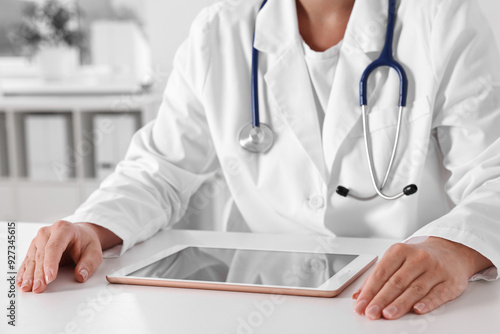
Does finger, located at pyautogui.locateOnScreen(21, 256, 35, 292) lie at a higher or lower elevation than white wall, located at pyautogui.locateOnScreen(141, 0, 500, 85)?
lower

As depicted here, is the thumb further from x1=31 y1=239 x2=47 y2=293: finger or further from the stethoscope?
the stethoscope

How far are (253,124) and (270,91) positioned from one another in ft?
0.26

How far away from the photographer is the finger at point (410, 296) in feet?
2.41

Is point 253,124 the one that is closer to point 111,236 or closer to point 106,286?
point 111,236

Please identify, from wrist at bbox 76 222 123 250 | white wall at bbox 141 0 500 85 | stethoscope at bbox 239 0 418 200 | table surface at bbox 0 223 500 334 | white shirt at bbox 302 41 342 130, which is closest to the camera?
table surface at bbox 0 223 500 334

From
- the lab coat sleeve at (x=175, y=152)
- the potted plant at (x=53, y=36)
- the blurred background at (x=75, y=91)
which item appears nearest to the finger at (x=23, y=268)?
the lab coat sleeve at (x=175, y=152)

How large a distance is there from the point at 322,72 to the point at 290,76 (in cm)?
7

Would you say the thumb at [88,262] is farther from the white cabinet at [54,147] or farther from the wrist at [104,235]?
the white cabinet at [54,147]

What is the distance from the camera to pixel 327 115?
1229 millimetres

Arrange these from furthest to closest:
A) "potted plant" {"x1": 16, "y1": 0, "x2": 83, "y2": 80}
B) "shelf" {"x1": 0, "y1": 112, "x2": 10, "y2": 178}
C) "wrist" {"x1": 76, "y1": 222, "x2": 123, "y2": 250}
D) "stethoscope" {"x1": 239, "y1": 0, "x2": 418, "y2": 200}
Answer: "potted plant" {"x1": 16, "y1": 0, "x2": 83, "y2": 80}, "shelf" {"x1": 0, "y1": 112, "x2": 10, "y2": 178}, "stethoscope" {"x1": 239, "y1": 0, "x2": 418, "y2": 200}, "wrist" {"x1": 76, "y1": 222, "x2": 123, "y2": 250}

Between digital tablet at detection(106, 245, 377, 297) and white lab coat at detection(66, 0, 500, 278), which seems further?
white lab coat at detection(66, 0, 500, 278)

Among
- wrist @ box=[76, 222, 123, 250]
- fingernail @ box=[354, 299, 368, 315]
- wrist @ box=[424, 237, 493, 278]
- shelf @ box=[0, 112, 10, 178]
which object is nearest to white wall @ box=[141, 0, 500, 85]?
shelf @ box=[0, 112, 10, 178]

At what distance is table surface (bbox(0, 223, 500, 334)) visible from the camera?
2.34ft

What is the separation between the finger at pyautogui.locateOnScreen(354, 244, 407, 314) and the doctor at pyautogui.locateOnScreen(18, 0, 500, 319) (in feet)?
0.69
